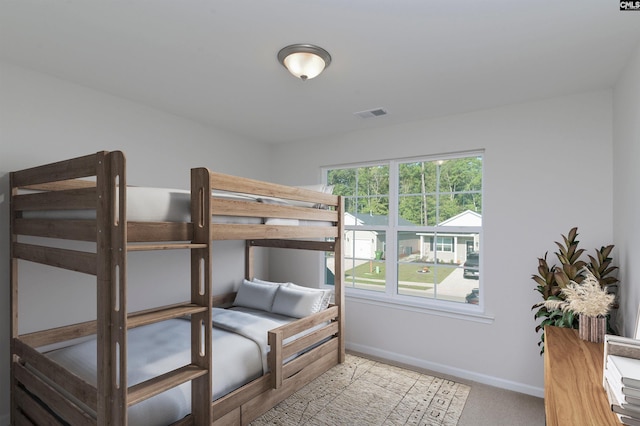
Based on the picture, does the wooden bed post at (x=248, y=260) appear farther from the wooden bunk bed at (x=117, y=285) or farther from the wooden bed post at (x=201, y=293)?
the wooden bed post at (x=201, y=293)

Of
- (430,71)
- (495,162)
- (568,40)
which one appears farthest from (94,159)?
(495,162)

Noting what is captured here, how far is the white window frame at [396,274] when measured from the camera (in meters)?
3.21

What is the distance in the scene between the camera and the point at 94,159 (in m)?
1.64

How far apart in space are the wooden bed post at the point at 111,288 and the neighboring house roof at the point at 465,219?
286cm

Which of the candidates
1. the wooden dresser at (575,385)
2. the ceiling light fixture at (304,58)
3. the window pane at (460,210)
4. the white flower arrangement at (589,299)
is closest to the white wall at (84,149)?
the ceiling light fixture at (304,58)

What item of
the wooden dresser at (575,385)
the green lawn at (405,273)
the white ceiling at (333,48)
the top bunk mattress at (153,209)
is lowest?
the wooden dresser at (575,385)

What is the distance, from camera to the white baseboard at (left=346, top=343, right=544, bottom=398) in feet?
9.45

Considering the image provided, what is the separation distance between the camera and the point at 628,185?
2.08 metres

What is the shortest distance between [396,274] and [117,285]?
270cm

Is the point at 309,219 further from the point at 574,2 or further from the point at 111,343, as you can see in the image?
the point at 574,2

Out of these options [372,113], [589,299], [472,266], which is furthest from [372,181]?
[589,299]

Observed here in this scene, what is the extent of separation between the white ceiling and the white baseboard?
2.42 meters

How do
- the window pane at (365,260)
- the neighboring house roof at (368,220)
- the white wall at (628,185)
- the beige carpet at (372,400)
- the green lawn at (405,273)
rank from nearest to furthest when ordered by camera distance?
the white wall at (628,185)
the beige carpet at (372,400)
the green lawn at (405,273)
the neighboring house roof at (368,220)
the window pane at (365,260)

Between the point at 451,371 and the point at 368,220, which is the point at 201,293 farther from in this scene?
the point at 451,371
